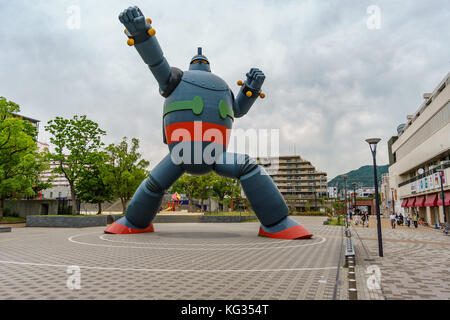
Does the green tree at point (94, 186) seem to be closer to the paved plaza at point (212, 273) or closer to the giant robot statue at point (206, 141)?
the giant robot statue at point (206, 141)

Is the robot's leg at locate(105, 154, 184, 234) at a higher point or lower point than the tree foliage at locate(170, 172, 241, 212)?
lower

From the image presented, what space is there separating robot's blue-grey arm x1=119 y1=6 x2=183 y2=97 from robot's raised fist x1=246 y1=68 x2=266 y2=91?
10.5 feet

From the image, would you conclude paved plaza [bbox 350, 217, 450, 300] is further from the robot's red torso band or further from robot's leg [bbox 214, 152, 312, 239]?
the robot's red torso band

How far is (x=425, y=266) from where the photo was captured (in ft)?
27.7

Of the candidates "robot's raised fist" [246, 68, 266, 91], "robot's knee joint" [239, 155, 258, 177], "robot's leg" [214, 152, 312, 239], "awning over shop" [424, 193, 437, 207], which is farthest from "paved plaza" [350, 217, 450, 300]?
"awning over shop" [424, 193, 437, 207]

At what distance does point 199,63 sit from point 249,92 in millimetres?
2887

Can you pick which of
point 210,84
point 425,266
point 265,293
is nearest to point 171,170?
point 210,84

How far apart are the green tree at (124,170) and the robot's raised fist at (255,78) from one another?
2453 cm

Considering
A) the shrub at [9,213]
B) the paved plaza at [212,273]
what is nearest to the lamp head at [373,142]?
the paved plaza at [212,273]

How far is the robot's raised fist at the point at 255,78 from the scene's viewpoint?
45.5 ft

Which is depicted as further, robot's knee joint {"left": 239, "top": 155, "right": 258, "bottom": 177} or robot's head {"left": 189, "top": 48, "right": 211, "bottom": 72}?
robot's head {"left": 189, "top": 48, "right": 211, "bottom": 72}

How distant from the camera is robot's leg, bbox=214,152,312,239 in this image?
1312cm

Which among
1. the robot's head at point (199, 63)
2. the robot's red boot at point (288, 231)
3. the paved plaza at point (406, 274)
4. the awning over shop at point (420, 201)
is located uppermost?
the robot's head at point (199, 63)

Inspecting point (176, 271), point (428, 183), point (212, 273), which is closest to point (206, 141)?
point (176, 271)
